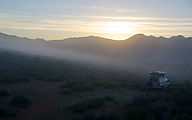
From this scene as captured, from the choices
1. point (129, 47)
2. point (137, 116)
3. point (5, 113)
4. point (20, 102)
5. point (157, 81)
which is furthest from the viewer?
point (129, 47)

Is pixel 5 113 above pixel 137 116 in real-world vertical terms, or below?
below

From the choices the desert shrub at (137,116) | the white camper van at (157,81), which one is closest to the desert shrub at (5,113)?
the desert shrub at (137,116)

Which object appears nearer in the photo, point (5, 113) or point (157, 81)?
point (5, 113)

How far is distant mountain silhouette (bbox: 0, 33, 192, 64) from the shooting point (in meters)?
96.8

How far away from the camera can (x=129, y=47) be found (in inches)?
4422

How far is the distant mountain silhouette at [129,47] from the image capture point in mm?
96750

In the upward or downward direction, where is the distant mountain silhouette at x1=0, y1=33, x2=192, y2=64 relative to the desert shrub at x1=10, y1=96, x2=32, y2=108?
upward

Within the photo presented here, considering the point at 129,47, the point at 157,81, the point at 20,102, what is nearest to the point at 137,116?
the point at 20,102

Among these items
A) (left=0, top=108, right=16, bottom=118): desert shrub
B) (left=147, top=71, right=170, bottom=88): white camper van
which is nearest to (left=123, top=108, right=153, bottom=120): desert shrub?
(left=0, top=108, right=16, bottom=118): desert shrub

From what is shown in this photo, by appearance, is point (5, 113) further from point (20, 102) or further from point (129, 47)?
point (129, 47)

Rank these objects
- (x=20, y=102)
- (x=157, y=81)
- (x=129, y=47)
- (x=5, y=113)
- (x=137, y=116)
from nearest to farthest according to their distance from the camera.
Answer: (x=137, y=116), (x=5, y=113), (x=20, y=102), (x=157, y=81), (x=129, y=47)

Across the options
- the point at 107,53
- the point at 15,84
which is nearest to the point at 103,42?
the point at 107,53

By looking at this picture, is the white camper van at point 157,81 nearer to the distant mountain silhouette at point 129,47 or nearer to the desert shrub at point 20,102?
the desert shrub at point 20,102

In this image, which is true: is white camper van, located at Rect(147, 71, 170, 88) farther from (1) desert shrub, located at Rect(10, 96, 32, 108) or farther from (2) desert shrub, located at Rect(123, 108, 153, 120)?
(2) desert shrub, located at Rect(123, 108, 153, 120)
